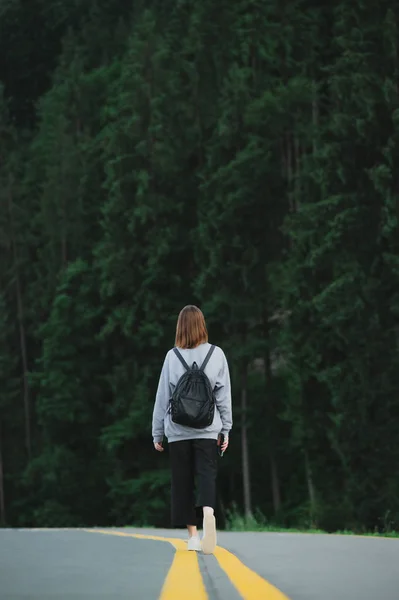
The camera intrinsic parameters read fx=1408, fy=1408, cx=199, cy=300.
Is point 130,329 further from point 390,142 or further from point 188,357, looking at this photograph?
point 188,357

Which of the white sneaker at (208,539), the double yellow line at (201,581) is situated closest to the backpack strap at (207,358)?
the white sneaker at (208,539)

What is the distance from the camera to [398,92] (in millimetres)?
36094

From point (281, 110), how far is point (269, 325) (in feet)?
23.2

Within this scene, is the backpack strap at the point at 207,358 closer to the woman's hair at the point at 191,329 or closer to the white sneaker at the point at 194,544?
the woman's hair at the point at 191,329

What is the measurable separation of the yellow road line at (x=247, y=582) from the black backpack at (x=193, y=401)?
1.08 metres

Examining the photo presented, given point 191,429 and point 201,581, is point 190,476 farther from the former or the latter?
point 201,581

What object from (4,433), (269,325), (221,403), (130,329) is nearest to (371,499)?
(269,325)

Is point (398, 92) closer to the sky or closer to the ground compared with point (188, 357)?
closer to the sky

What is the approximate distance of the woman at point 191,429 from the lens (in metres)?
9.30

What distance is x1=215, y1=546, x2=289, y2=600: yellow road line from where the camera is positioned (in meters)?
6.05

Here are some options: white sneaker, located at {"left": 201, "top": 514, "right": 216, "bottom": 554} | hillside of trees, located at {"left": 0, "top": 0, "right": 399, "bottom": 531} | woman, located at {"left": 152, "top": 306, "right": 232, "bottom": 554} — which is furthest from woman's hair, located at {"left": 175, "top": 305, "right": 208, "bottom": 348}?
hillside of trees, located at {"left": 0, "top": 0, "right": 399, "bottom": 531}

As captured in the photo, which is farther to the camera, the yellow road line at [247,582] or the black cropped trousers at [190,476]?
the black cropped trousers at [190,476]

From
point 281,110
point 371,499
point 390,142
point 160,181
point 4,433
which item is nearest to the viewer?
point 371,499

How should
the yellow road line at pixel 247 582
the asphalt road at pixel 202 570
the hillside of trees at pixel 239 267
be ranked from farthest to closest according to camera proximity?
the hillside of trees at pixel 239 267, the asphalt road at pixel 202 570, the yellow road line at pixel 247 582
